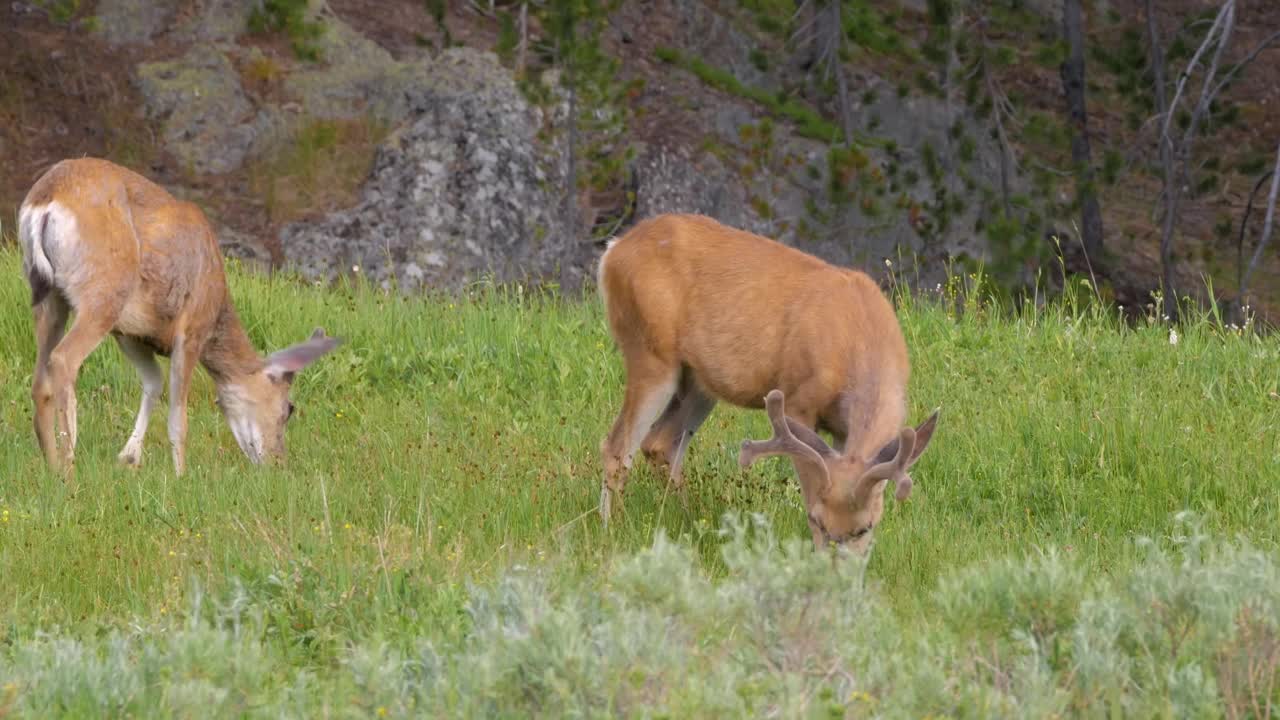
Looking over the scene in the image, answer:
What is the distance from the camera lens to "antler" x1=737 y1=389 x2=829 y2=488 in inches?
250

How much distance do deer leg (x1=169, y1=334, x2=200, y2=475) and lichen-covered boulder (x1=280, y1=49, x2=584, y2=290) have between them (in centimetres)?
654

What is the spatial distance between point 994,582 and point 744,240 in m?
3.52

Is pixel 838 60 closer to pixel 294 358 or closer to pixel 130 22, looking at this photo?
pixel 130 22

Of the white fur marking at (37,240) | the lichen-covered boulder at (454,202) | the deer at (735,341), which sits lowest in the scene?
the lichen-covered boulder at (454,202)

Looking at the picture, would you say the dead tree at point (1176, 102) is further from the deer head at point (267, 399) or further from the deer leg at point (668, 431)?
the deer head at point (267, 399)

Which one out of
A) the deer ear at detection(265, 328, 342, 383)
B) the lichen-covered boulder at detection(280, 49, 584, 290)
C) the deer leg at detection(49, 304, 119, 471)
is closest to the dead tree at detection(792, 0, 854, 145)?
the lichen-covered boulder at detection(280, 49, 584, 290)

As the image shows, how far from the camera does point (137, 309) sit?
880 cm

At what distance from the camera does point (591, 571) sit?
626 cm

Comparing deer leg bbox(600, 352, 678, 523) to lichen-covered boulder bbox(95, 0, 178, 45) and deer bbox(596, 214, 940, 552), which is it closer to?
deer bbox(596, 214, 940, 552)

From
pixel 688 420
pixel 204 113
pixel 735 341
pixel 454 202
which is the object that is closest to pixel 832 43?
pixel 454 202

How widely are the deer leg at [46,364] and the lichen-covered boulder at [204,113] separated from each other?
797 centimetres

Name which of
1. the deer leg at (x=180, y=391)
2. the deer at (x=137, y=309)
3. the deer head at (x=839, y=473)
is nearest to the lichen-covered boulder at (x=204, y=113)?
the deer at (x=137, y=309)

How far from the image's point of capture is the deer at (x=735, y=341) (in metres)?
7.24

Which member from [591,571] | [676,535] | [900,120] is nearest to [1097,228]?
[900,120]
